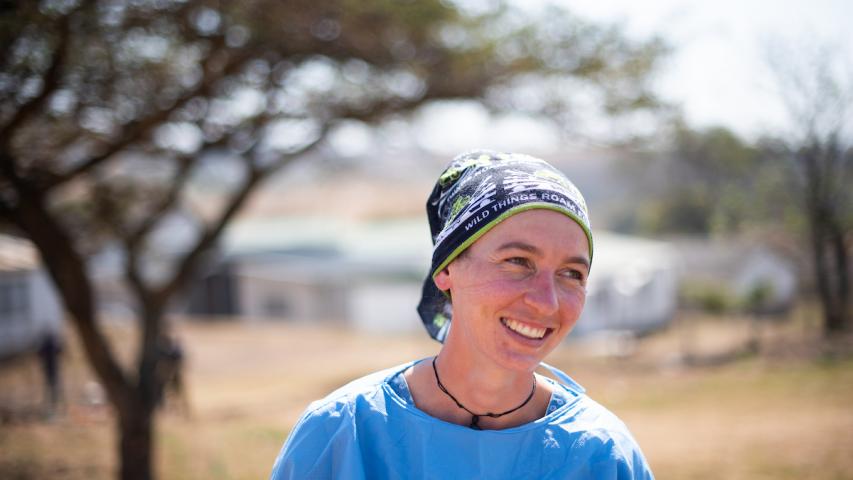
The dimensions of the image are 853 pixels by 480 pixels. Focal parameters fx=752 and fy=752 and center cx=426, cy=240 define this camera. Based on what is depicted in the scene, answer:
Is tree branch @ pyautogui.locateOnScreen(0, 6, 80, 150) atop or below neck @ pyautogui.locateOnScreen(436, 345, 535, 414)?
atop

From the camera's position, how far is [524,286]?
1627 mm

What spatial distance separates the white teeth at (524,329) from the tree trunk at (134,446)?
19.6 feet

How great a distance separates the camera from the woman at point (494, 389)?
160 cm

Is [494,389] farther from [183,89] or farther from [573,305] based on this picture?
[183,89]

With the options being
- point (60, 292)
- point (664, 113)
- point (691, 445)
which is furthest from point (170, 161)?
point (691, 445)

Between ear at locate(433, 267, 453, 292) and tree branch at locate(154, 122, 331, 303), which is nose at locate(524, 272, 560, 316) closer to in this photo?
ear at locate(433, 267, 453, 292)

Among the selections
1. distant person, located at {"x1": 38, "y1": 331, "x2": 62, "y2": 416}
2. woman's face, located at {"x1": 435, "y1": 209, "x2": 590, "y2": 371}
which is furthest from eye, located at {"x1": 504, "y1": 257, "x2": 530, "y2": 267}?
distant person, located at {"x1": 38, "y1": 331, "x2": 62, "y2": 416}

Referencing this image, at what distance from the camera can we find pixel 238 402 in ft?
57.6

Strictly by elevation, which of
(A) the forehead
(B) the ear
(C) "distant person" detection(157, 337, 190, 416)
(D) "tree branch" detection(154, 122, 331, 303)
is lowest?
(C) "distant person" detection(157, 337, 190, 416)

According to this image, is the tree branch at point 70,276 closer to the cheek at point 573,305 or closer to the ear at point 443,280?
the ear at point 443,280

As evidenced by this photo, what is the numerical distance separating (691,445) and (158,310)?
6.92 metres

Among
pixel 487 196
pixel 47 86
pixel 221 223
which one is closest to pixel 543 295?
pixel 487 196

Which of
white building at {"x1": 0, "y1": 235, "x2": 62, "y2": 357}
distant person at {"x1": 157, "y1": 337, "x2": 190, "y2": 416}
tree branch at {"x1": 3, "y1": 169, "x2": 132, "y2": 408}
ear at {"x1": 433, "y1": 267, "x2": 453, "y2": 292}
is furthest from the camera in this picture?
white building at {"x1": 0, "y1": 235, "x2": 62, "y2": 357}

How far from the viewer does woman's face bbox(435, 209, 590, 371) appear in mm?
1626
